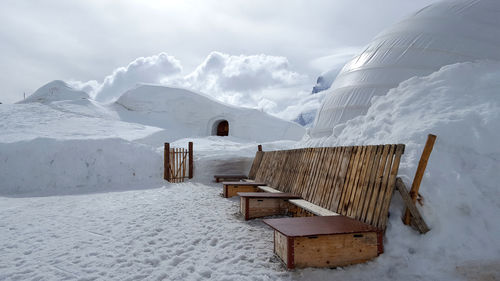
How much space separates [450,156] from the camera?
4398 millimetres

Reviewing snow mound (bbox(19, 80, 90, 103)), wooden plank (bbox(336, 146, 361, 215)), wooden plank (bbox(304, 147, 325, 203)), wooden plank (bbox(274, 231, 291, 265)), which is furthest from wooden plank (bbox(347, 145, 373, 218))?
snow mound (bbox(19, 80, 90, 103))

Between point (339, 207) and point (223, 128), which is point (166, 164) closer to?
point (339, 207)

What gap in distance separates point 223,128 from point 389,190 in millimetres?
28821

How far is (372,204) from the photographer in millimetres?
Answer: 3910

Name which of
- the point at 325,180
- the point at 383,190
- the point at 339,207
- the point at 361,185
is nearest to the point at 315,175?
the point at 325,180

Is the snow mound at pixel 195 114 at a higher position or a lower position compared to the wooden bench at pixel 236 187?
higher

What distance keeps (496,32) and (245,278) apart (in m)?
11.5

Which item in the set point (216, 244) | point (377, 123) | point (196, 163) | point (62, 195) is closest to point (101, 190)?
point (62, 195)

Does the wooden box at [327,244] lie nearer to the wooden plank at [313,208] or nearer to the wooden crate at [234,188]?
the wooden plank at [313,208]

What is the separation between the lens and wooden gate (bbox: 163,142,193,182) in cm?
1288

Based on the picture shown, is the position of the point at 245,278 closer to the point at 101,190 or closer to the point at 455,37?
the point at 101,190

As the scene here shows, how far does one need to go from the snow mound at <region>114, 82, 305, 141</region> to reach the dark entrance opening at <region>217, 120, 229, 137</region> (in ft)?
2.55

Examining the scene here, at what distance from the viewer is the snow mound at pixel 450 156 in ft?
11.1

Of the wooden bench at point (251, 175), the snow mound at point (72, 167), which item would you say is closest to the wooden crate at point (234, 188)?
the wooden bench at point (251, 175)
